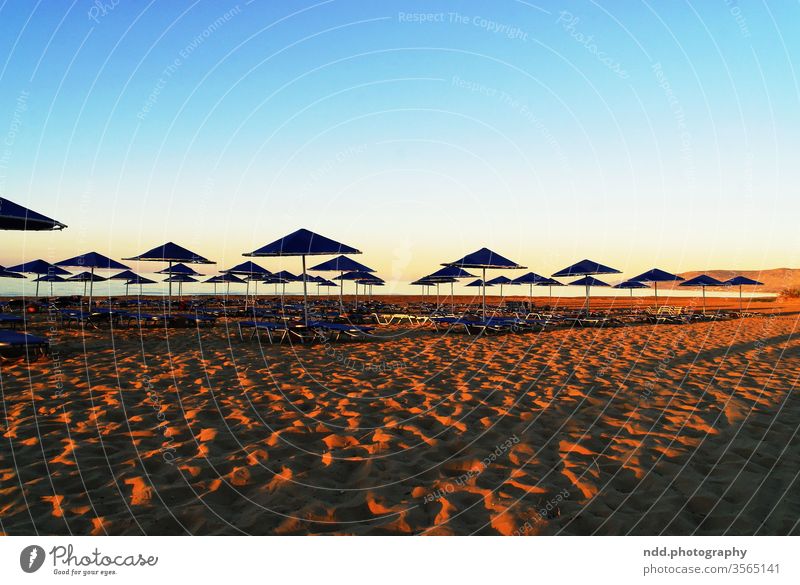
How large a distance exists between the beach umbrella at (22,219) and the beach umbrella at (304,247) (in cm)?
449

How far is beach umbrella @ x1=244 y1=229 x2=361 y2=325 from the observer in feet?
35.9

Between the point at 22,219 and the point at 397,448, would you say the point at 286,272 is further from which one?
the point at 397,448

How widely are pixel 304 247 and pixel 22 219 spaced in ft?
18.4

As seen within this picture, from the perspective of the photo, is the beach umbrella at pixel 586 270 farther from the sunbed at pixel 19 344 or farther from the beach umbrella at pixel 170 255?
the sunbed at pixel 19 344

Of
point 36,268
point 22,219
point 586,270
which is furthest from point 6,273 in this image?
point 586,270

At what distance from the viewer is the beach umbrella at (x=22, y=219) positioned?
630cm

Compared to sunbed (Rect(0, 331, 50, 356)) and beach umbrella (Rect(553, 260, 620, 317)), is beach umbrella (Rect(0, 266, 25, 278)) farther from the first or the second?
beach umbrella (Rect(553, 260, 620, 317))

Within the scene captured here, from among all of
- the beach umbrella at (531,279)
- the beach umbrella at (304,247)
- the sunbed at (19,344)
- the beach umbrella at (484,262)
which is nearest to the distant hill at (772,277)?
the beach umbrella at (531,279)

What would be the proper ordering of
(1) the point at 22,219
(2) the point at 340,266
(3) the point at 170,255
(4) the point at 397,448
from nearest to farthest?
(4) the point at 397,448 → (1) the point at 22,219 → (3) the point at 170,255 → (2) the point at 340,266

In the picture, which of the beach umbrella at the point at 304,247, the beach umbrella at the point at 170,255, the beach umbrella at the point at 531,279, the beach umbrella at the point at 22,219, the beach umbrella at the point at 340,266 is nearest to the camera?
the beach umbrella at the point at 22,219

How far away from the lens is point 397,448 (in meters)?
4.26

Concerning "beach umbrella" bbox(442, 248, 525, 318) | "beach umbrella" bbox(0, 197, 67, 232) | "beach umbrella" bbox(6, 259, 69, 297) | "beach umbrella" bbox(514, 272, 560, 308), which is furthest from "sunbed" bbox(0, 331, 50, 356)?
"beach umbrella" bbox(514, 272, 560, 308)

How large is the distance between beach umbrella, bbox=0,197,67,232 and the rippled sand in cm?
242

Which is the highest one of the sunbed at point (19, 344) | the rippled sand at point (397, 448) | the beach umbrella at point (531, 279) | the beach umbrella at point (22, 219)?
the beach umbrella at point (22, 219)
